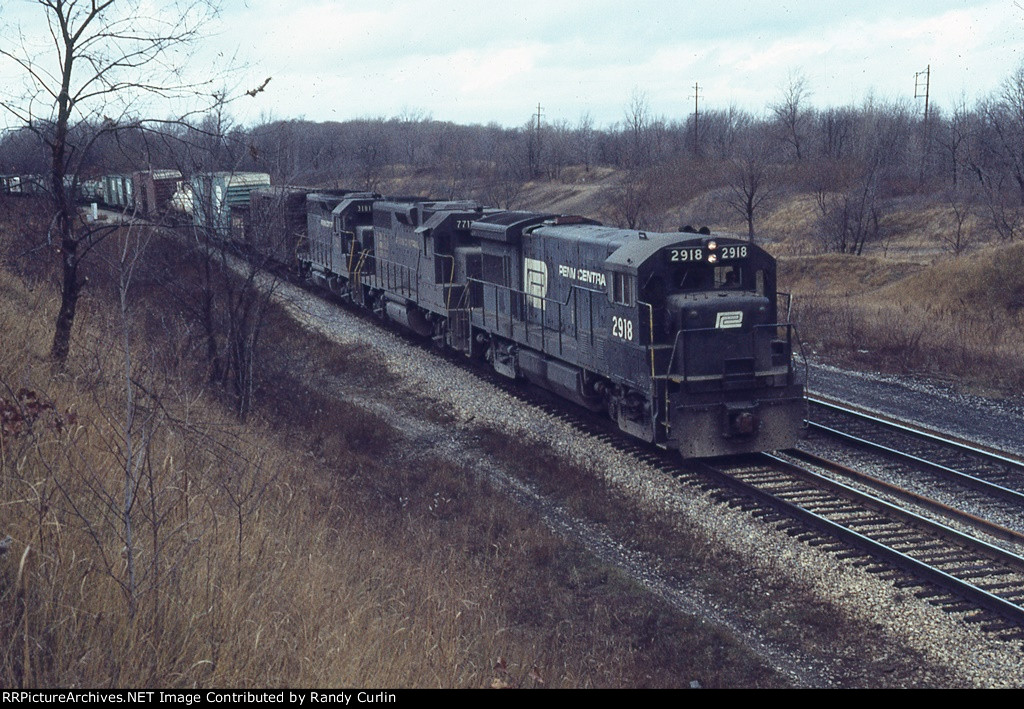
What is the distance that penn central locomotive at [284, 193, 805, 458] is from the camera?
1257cm

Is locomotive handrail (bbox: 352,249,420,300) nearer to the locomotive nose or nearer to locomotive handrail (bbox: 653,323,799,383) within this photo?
locomotive handrail (bbox: 653,323,799,383)

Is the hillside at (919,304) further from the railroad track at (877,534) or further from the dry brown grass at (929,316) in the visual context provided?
the railroad track at (877,534)

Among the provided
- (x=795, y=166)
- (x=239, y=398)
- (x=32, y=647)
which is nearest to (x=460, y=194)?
(x=795, y=166)

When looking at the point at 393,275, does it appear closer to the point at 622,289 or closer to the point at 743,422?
the point at 622,289

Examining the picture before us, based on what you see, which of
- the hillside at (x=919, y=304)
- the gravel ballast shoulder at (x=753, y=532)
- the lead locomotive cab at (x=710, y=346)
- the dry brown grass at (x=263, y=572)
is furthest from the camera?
the hillside at (x=919, y=304)

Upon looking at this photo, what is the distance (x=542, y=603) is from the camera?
882cm

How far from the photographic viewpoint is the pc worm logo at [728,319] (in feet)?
41.2

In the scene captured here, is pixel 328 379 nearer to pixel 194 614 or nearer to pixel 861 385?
pixel 861 385

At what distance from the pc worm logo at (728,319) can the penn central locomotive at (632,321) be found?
0.05 feet

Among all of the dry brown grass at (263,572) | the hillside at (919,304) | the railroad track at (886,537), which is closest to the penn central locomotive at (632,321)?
the railroad track at (886,537)

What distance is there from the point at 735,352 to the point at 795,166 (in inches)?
2303

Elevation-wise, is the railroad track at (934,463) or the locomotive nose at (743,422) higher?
the locomotive nose at (743,422)

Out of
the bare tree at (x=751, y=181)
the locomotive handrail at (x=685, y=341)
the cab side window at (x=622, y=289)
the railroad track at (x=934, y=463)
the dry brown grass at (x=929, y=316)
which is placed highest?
the bare tree at (x=751, y=181)

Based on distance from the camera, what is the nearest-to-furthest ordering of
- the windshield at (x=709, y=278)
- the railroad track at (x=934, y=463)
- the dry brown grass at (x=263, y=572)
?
the dry brown grass at (x=263, y=572) < the railroad track at (x=934, y=463) < the windshield at (x=709, y=278)
